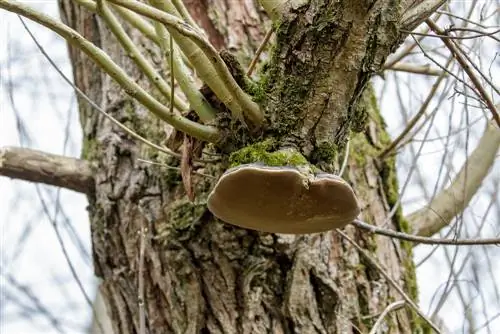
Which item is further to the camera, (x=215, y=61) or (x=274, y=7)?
(x=274, y=7)

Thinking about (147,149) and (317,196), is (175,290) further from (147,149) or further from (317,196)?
(317,196)

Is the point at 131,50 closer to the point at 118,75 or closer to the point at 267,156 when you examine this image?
the point at 118,75

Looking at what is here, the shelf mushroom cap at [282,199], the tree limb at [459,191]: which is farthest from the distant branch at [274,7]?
the tree limb at [459,191]

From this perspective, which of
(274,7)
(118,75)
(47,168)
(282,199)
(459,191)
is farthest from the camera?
(459,191)

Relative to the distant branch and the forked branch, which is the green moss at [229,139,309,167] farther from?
the distant branch

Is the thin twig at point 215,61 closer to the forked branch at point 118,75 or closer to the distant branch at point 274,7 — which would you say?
the forked branch at point 118,75

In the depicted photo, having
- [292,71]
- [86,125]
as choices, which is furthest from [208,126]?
[86,125]

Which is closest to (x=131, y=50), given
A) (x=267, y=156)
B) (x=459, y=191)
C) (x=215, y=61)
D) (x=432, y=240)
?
(x=215, y=61)

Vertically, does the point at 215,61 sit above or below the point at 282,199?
above
